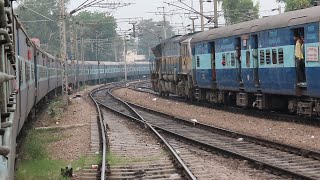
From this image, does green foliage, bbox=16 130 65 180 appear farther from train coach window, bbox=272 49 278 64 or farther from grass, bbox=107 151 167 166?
train coach window, bbox=272 49 278 64

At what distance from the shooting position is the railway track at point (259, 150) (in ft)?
30.0

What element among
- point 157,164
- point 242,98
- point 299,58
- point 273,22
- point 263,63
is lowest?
point 157,164

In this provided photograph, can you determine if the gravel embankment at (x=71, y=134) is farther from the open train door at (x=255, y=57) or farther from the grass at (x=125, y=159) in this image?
the open train door at (x=255, y=57)

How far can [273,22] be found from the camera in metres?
17.0

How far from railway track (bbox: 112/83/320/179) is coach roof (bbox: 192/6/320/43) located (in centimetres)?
394

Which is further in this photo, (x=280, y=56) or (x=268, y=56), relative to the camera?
(x=268, y=56)

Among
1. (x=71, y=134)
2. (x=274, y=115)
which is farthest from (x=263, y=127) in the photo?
(x=71, y=134)

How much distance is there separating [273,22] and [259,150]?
264 inches

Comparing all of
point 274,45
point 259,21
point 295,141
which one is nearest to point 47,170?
point 295,141

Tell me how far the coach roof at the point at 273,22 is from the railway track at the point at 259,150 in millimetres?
3936

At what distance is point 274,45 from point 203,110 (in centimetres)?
724

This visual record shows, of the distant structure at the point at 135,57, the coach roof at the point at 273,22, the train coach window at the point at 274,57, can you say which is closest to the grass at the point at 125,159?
the coach roof at the point at 273,22

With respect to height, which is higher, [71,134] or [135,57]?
[135,57]

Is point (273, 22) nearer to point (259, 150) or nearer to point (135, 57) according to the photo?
point (259, 150)
